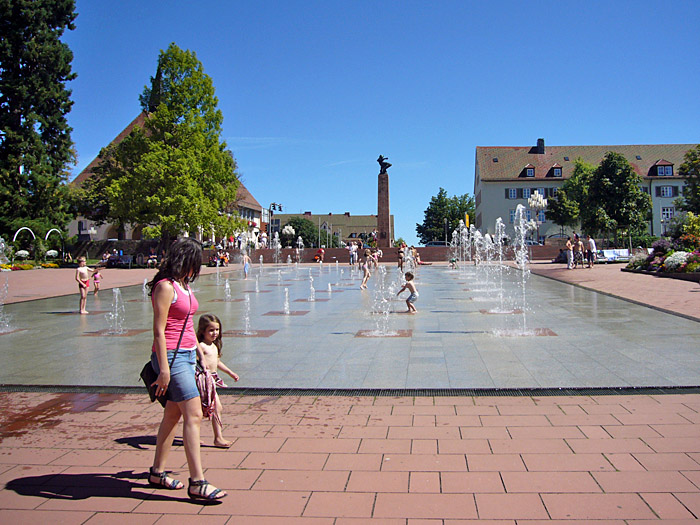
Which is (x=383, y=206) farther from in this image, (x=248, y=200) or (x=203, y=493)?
(x=203, y=493)

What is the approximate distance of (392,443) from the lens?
4.66 metres

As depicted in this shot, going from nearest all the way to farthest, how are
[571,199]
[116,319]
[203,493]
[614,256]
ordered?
[203,493] < [116,319] < [614,256] < [571,199]

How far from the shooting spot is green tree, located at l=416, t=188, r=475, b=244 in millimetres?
96312

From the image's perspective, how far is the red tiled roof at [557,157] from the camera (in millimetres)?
79188

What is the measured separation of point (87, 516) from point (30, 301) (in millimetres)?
16834

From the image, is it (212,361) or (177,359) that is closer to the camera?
(177,359)

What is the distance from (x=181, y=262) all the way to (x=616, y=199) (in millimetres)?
54110

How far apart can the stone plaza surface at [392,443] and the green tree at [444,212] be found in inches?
3458

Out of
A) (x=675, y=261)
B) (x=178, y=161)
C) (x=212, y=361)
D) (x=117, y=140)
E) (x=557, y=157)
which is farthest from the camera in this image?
(x=557, y=157)

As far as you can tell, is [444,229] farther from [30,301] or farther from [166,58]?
[30,301]

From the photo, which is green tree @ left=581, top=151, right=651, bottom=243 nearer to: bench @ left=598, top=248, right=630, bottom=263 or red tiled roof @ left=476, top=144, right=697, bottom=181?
bench @ left=598, top=248, right=630, bottom=263

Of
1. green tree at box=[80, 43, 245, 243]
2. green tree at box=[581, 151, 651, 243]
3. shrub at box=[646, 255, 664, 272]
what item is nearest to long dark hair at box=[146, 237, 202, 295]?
shrub at box=[646, 255, 664, 272]

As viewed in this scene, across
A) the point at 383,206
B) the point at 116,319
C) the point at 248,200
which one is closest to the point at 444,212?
the point at 248,200

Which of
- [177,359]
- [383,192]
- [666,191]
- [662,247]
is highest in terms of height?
[666,191]
